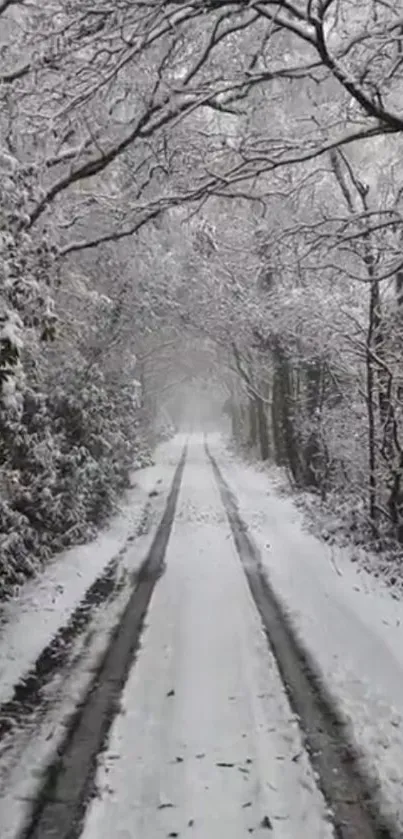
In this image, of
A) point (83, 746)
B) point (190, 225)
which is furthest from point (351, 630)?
point (190, 225)

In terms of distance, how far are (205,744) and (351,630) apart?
138 inches

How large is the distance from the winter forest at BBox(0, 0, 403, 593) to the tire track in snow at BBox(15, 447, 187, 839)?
102 inches

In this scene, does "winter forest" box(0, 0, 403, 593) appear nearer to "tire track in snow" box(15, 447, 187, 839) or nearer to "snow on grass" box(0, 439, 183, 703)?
"snow on grass" box(0, 439, 183, 703)

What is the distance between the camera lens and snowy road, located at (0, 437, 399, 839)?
4430 millimetres

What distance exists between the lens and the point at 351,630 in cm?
855

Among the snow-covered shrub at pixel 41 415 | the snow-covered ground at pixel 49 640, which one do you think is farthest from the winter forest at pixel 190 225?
the snow-covered ground at pixel 49 640

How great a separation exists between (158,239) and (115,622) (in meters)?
8.53

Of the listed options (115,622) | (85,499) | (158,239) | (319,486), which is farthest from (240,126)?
(319,486)

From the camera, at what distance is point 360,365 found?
15.6 metres

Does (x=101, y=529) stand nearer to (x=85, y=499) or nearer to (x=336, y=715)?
(x=85, y=499)

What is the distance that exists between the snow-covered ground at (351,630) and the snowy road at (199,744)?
0.18 metres

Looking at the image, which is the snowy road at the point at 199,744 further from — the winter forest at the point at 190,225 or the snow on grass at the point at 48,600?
the winter forest at the point at 190,225

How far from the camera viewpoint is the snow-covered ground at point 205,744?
443 cm

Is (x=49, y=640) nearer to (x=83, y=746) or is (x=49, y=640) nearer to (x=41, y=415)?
(x=83, y=746)
